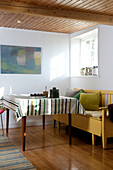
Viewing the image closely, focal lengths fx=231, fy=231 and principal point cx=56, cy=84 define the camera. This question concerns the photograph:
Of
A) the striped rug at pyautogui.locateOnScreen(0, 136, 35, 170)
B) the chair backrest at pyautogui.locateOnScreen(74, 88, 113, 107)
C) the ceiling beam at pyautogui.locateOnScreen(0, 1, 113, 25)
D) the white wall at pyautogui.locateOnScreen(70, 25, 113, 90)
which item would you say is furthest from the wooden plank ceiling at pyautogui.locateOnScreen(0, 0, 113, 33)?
the striped rug at pyautogui.locateOnScreen(0, 136, 35, 170)

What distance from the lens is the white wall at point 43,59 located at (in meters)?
5.78

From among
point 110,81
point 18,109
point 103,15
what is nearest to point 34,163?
point 18,109

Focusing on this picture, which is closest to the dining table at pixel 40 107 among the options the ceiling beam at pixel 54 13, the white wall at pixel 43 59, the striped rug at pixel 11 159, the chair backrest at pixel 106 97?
the striped rug at pixel 11 159

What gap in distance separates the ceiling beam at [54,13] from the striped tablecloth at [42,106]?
1.52 m

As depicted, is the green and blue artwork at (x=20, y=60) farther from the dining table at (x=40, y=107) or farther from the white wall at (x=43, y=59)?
the dining table at (x=40, y=107)

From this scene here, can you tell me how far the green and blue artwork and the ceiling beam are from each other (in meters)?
1.90

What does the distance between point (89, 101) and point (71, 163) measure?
1921 millimetres

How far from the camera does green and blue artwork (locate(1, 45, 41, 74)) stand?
575cm

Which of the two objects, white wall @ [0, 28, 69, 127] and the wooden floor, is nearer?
the wooden floor

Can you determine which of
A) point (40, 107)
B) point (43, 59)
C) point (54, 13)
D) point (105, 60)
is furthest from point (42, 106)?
point (43, 59)

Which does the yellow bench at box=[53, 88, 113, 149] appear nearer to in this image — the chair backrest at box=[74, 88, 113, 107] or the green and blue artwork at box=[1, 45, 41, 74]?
the chair backrest at box=[74, 88, 113, 107]

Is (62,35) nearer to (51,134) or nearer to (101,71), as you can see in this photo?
(101,71)

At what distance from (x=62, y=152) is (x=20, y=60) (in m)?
2.93

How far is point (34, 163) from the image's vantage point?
Answer: 3250 millimetres
